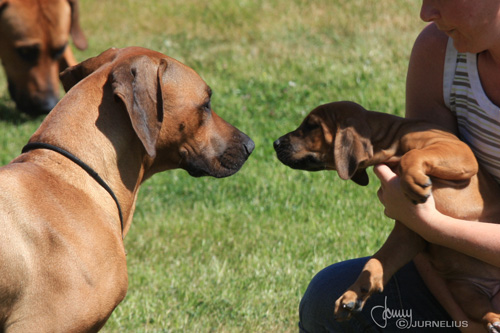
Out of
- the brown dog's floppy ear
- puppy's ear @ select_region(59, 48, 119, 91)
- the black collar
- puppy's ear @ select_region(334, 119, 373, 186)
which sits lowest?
the brown dog's floppy ear

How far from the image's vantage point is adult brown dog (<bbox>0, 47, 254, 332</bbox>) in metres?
2.93

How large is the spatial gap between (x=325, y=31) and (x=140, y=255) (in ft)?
17.9

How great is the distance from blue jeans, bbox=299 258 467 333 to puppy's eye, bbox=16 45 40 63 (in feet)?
18.2

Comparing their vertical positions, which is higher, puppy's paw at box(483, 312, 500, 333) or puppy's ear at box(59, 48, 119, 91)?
puppy's ear at box(59, 48, 119, 91)

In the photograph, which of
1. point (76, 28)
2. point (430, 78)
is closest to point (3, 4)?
point (76, 28)

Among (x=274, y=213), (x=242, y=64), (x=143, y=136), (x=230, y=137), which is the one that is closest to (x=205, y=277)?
(x=274, y=213)

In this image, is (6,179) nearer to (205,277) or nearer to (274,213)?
(205,277)

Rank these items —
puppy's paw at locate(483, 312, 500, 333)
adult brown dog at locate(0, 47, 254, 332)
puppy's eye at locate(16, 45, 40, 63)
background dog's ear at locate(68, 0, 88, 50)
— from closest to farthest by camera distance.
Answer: adult brown dog at locate(0, 47, 254, 332) < puppy's paw at locate(483, 312, 500, 333) < puppy's eye at locate(16, 45, 40, 63) < background dog's ear at locate(68, 0, 88, 50)

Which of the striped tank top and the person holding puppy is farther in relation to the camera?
the striped tank top

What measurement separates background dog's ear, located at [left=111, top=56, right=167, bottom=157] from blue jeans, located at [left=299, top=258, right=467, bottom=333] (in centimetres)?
121

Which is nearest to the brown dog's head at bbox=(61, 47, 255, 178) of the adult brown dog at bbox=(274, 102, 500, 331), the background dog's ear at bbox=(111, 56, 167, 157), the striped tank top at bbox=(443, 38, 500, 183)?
the background dog's ear at bbox=(111, 56, 167, 157)

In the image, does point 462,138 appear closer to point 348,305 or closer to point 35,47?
point 348,305

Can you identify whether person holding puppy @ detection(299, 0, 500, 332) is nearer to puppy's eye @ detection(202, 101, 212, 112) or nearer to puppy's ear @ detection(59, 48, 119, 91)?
puppy's eye @ detection(202, 101, 212, 112)

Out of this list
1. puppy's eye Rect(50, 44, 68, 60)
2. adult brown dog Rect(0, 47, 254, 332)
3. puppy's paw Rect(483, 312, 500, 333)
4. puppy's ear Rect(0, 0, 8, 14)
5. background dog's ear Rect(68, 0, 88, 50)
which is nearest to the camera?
adult brown dog Rect(0, 47, 254, 332)
